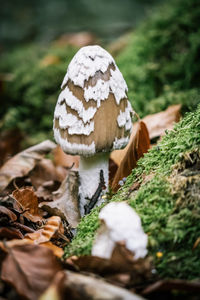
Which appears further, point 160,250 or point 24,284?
point 160,250

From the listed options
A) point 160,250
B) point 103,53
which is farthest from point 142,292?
point 103,53

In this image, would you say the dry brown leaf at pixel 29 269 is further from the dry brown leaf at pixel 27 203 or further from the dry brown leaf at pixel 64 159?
the dry brown leaf at pixel 64 159

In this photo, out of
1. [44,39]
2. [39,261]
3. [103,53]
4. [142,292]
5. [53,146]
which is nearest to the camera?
[142,292]

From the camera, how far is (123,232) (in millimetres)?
1359

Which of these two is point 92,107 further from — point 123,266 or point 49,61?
point 49,61

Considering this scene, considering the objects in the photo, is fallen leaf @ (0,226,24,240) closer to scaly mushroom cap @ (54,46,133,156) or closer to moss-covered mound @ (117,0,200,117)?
scaly mushroom cap @ (54,46,133,156)

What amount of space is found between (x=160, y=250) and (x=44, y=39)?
956cm

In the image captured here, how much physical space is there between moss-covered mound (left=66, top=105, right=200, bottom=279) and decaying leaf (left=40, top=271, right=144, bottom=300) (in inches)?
10.5

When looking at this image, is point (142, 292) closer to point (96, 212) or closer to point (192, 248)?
point (192, 248)

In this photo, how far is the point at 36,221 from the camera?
2.14 metres

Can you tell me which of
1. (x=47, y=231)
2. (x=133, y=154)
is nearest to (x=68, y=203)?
(x=47, y=231)

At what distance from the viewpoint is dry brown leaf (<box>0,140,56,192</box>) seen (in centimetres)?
278

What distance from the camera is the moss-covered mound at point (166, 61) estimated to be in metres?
3.83

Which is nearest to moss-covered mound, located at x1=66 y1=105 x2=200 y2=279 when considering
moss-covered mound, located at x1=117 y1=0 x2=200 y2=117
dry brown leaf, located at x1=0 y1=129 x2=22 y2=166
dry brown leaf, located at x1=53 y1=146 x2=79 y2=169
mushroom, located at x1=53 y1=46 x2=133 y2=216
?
mushroom, located at x1=53 y1=46 x2=133 y2=216
